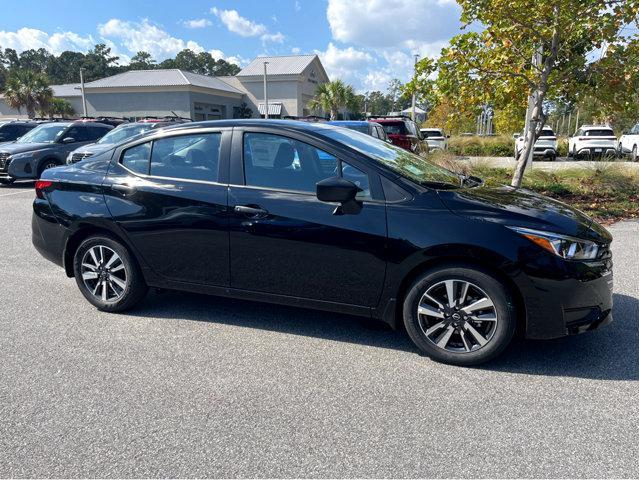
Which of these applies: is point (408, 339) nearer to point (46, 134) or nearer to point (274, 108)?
point (46, 134)

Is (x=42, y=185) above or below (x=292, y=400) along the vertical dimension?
above

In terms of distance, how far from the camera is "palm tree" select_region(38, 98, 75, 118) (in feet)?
161

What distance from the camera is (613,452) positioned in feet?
8.66

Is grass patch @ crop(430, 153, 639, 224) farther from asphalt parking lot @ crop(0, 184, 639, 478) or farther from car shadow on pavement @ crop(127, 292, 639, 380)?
asphalt parking lot @ crop(0, 184, 639, 478)

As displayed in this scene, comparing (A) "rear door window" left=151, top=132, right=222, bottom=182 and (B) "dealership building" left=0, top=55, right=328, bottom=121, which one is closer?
(A) "rear door window" left=151, top=132, right=222, bottom=182

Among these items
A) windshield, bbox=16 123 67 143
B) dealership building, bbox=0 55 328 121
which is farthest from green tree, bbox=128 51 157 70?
windshield, bbox=16 123 67 143

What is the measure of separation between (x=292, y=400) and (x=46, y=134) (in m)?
14.5

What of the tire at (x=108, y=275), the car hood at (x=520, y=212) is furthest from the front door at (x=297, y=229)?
the tire at (x=108, y=275)

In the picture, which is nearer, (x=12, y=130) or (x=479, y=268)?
(x=479, y=268)

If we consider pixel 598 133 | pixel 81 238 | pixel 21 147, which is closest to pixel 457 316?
pixel 81 238

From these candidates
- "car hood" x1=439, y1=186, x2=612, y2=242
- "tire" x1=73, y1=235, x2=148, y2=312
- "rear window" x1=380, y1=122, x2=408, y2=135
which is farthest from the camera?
"rear window" x1=380, y1=122, x2=408, y2=135

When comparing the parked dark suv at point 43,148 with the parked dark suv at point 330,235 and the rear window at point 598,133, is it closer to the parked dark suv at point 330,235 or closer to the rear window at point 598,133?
the parked dark suv at point 330,235

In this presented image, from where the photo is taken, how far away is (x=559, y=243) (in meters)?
3.39

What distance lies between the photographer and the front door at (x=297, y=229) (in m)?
3.69
